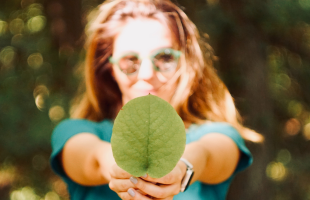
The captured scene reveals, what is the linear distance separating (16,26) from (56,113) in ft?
2.20

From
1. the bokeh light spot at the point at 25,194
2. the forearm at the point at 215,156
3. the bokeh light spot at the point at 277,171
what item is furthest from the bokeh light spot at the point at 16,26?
the bokeh light spot at the point at 277,171

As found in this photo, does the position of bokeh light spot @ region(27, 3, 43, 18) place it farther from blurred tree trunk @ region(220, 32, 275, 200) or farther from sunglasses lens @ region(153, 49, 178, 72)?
sunglasses lens @ region(153, 49, 178, 72)

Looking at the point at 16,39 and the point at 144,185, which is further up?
the point at 144,185

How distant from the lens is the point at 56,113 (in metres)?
1.71

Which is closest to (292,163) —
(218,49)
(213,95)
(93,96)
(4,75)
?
(218,49)

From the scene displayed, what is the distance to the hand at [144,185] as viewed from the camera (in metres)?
0.39

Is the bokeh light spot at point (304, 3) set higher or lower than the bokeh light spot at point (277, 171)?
higher

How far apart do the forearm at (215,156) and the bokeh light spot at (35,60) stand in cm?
143

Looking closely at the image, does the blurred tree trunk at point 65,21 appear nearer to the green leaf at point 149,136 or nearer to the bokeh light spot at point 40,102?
the bokeh light spot at point 40,102

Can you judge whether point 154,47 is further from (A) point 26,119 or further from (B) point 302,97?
(B) point 302,97

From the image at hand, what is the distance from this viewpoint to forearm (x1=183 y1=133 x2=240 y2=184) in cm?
66

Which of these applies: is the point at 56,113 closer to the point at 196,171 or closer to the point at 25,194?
the point at 25,194

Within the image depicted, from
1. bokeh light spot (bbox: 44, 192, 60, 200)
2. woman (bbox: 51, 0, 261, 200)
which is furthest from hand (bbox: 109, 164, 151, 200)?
bokeh light spot (bbox: 44, 192, 60, 200)

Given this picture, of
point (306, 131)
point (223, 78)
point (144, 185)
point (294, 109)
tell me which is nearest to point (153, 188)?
point (144, 185)
